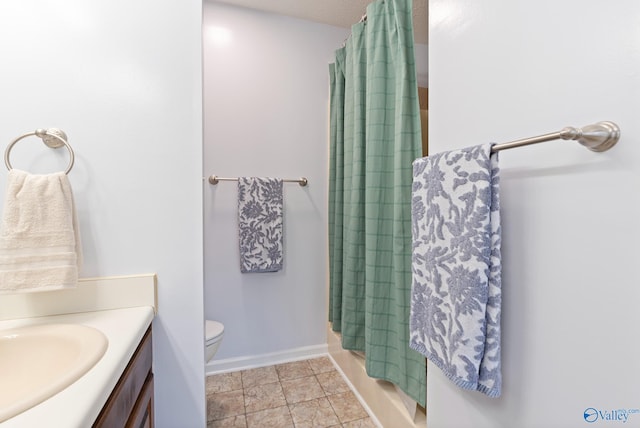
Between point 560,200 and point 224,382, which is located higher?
point 560,200

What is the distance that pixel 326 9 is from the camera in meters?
1.92

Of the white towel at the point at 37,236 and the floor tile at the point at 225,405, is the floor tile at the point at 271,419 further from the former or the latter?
the white towel at the point at 37,236

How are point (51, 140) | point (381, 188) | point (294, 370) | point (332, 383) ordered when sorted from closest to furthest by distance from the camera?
point (51, 140)
point (381, 188)
point (332, 383)
point (294, 370)

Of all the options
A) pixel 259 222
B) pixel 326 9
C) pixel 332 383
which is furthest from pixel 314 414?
pixel 326 9

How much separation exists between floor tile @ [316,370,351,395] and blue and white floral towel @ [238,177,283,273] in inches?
31.2

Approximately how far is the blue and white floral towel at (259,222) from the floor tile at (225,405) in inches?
28.8

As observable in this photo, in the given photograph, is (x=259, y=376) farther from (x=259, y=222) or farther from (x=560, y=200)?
(x=560, y=200)

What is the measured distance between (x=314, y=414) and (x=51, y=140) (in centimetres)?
169

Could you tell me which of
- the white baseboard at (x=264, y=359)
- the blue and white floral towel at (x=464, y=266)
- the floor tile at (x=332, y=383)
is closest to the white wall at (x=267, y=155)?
the white baseboard at (x=264, y=359)

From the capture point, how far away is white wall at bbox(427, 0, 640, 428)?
0.55 meters

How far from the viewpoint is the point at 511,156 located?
0.78 m

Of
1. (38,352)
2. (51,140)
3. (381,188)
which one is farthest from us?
(381,188)

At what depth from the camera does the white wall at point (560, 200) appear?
0.55 metres

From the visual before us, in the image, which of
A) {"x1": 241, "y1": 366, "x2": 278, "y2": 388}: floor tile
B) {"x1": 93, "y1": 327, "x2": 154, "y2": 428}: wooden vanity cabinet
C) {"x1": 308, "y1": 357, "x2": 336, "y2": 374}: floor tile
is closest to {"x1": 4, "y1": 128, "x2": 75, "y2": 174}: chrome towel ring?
{"x1": 93, "y1": 327, "x2": 154, "y2": 428}: wooden vanity cabinet
